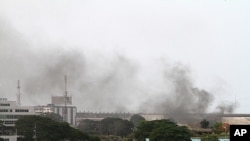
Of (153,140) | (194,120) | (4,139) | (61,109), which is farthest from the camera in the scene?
(61,109)

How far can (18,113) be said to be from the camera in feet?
213

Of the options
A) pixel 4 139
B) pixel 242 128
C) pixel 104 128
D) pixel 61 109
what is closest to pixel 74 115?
pixel 61 109

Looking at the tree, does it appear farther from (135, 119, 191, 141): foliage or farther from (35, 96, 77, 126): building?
(35, 96, 77, 126): building

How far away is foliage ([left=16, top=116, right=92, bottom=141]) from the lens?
4944 centimetres

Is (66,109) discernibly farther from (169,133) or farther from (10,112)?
(169,133)

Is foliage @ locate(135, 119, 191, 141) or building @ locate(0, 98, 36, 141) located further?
building @ locate(0, 98, 36, 141)

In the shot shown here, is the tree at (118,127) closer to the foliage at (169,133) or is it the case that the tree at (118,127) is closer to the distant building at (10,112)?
the distant building at (10,112)

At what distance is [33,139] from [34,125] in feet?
4.67

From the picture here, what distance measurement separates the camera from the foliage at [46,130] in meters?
49.4

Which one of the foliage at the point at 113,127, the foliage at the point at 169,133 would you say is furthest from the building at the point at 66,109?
the foliage at the point at 169,133

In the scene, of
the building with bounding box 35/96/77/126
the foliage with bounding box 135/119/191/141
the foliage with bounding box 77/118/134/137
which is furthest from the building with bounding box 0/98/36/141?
the building with bounding box 35/96/77/126

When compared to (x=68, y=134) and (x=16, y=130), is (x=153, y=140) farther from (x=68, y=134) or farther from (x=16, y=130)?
(x=16, y=130)

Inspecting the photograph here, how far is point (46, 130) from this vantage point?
50062 millimetres

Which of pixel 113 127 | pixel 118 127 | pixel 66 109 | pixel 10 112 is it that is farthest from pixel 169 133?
pixel 66 109
